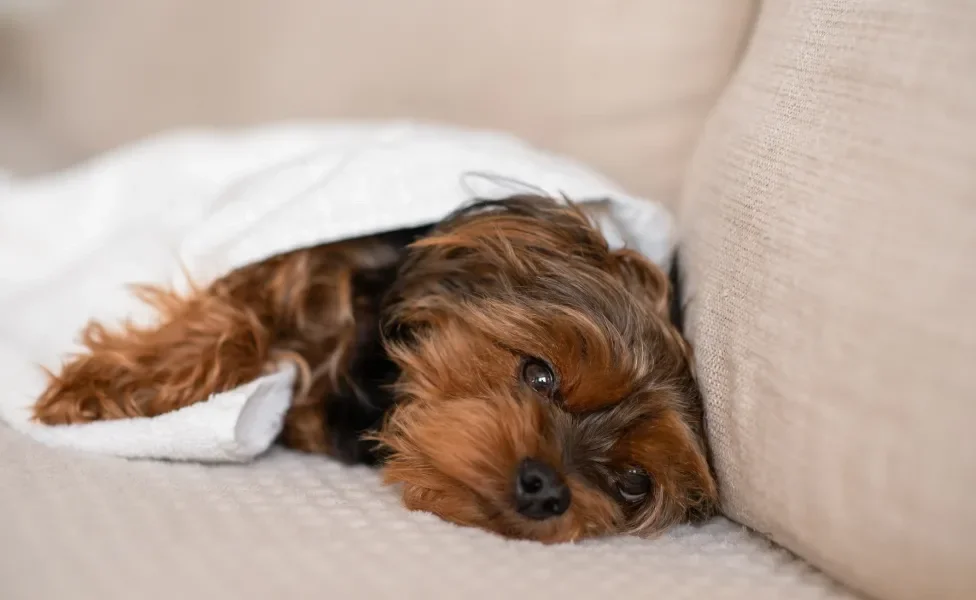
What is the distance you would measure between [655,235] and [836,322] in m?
0.57

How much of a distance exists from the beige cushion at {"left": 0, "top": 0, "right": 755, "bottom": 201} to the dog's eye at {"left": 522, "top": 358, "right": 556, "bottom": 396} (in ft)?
Result: 2.30

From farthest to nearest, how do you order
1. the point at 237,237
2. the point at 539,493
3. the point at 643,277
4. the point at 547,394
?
the point at 237,237, the point at 643,277, the point at 547,394, the point at 539,493

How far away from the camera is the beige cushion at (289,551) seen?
0.92 metres

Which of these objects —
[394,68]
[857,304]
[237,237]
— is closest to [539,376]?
[857,304]

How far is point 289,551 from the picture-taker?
1.00 meters

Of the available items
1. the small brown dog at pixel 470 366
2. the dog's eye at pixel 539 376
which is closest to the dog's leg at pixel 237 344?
the small brown dog at pixel 470 366

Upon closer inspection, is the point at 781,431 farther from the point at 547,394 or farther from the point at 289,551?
the point at 289,551

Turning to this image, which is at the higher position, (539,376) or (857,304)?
(857,304)

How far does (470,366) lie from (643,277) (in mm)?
337

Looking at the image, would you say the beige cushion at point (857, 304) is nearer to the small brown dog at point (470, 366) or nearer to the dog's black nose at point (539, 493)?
the small brown dog at point (470, 366)

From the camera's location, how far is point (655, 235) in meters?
1.50

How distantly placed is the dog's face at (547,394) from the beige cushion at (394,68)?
57cm

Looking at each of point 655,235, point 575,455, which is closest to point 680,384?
point 575,455

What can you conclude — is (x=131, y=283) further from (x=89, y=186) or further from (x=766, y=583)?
(x=766, y=583)
